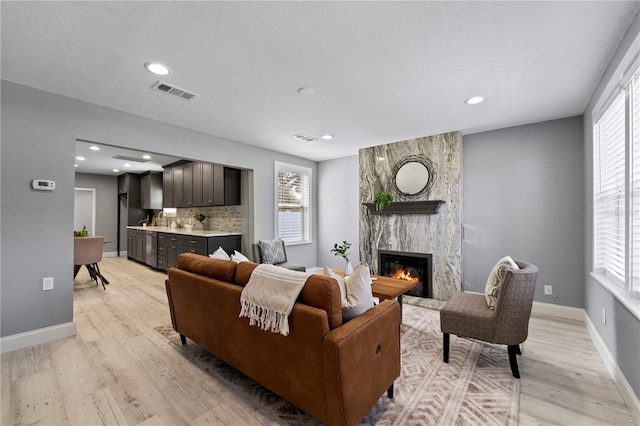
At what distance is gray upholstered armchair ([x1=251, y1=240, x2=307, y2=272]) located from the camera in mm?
4285

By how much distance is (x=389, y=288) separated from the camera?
9.57 ft

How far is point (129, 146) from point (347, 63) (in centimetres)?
276

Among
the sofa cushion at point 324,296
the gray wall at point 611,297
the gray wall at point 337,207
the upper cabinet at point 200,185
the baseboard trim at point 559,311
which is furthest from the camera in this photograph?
the gray wall at point 337,207

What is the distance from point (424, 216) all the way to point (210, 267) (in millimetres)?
3307

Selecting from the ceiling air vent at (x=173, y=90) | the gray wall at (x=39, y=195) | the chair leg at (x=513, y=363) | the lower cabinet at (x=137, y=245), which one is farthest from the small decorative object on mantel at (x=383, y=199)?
the lower cabinet at (x=137, y=245)

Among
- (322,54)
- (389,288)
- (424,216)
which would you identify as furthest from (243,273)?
(424,216)

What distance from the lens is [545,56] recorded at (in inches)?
85.0

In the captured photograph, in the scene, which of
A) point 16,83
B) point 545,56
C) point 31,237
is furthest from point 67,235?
point 545,56

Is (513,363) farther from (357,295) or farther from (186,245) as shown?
(186,245)

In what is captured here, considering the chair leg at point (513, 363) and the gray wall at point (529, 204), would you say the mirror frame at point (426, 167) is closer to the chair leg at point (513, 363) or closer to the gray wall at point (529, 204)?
the gray wall at point (529, 204)

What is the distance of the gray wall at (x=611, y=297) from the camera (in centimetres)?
178

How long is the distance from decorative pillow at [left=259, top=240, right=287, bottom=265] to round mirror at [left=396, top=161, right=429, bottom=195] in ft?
7.31

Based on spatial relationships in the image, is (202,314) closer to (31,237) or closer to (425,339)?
(31,237)

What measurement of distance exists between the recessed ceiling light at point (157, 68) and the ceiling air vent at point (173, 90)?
202 mm
